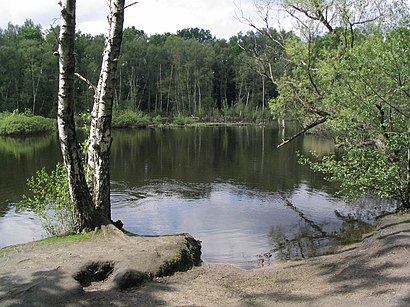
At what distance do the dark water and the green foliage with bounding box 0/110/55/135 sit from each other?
2289cm

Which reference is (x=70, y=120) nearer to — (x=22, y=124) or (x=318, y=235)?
(x=318, y=235)

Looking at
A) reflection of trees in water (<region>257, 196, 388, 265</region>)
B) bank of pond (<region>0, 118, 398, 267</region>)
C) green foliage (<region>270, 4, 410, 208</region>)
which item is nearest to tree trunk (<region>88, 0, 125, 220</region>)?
bank of pond (<region>0, 118, 398, 267</region>)

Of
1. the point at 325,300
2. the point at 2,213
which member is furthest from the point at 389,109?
the point at 2,213

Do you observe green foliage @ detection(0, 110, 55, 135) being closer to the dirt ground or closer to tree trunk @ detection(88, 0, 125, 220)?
tree trunk @ detection(88, 0, 125, 220)

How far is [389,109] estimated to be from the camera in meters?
14.1

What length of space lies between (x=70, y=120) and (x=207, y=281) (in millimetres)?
4932

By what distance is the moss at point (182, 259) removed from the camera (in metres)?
9.51

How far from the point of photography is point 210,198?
22.1 meters

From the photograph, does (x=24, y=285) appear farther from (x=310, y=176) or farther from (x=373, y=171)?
(x=310, y=176)

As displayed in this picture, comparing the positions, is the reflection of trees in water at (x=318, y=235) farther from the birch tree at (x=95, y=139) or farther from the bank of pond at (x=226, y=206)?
the birch tree at (x=95, y=139)

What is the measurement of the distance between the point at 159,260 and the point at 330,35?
47.3 ft

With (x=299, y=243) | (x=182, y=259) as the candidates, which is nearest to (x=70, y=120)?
(x=182, y=259)

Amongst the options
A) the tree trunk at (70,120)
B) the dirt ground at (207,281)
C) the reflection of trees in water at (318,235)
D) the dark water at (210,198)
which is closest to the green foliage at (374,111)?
the reflection of trees in water at (318,235)

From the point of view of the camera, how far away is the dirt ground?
24.6ft
